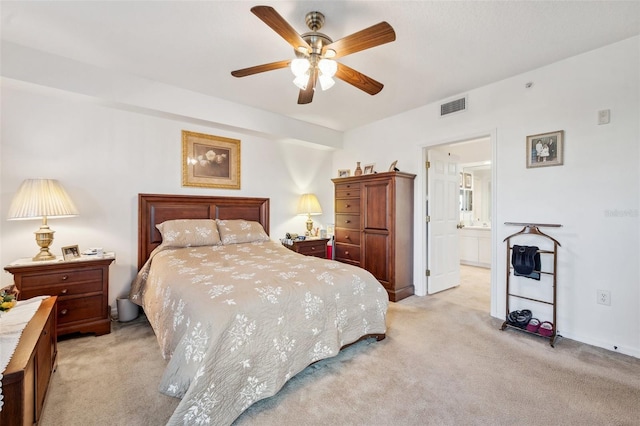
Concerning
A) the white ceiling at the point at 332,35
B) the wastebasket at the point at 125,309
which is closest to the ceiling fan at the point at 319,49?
the white ceiling at the point at 332,35

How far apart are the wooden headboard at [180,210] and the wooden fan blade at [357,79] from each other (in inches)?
94.2

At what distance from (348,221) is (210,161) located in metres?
2.19

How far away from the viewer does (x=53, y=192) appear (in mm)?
2531

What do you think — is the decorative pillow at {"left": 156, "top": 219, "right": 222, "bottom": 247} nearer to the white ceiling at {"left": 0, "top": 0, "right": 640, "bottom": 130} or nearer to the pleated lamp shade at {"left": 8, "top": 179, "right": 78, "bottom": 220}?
the pleated lamp shade at {"left": 8, "top": 179, "right": 78, "bottom": 220}

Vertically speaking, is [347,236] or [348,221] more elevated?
[348,221]

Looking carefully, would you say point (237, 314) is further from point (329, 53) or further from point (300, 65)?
point (329, 53)

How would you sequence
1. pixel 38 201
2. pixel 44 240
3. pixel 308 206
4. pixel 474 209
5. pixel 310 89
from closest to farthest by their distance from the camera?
pixel 310 89, pixel 38 201, pixel 44 240, pixel 308 206, pixel 474 209

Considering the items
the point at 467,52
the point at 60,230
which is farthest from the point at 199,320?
the point at 467,52

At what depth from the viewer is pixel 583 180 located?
100.0 inches

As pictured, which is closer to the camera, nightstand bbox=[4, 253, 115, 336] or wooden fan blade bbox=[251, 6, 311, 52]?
wooden fan blade bbox=[251, 6, 311, 52]

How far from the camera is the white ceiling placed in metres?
1.97

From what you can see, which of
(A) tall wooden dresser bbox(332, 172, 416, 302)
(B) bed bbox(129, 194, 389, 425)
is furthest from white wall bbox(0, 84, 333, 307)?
(A) tall wooden dresser bbox(332, 172, 416, 302)

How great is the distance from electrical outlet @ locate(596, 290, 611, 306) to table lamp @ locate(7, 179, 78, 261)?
4886 millimetres

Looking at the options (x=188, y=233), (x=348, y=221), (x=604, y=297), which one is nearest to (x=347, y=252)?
(x=348, y=221)
